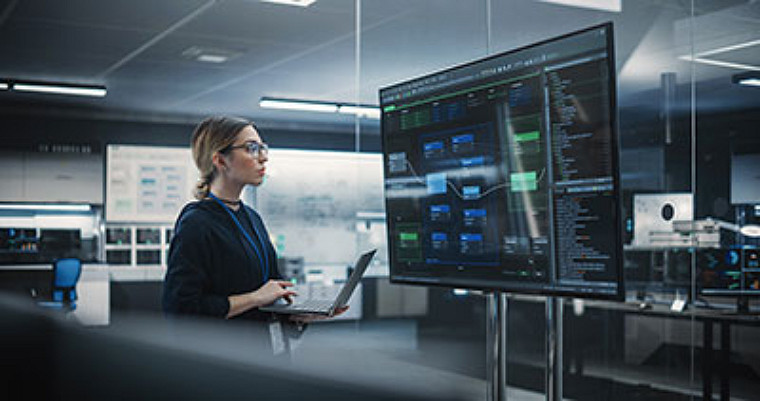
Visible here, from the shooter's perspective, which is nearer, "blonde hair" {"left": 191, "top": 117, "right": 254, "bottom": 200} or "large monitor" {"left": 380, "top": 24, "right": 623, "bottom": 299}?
"large monitor" {"left": 380, "top": 24, "right": 623, "bottom": 299}

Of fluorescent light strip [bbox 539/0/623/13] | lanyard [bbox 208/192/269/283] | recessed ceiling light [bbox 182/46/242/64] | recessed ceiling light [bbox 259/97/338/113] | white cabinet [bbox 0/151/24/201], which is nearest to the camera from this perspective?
lanyard [bbox 208/192/269/283]

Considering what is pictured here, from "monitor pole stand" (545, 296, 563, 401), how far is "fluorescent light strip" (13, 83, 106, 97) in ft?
25.7

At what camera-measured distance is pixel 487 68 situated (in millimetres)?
2271

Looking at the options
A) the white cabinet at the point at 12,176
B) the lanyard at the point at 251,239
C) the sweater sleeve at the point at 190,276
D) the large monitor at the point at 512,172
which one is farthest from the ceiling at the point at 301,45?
the sweater sleeve at the point at 190,276

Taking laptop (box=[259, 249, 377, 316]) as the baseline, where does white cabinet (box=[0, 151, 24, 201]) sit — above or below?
above

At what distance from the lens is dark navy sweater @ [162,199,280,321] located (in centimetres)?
185

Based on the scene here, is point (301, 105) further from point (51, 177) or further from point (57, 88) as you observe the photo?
point (51, 177)

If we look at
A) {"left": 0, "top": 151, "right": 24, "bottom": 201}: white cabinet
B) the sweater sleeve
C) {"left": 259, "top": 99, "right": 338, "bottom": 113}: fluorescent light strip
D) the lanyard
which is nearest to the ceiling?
{"left": 259, "top": 99, "right": 338, "bottom": 113}: fluorescent light strip

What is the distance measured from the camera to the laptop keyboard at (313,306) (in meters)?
1.90

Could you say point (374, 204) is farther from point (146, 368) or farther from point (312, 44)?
point (146, 368)

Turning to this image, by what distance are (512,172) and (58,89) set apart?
312 inches

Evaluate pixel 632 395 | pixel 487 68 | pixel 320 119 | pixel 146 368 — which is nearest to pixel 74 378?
pixel 146 368

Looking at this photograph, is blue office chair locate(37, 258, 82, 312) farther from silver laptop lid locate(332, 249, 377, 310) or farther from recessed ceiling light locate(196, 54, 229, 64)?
silver laptop lid locate(332, 249, 377, 310)

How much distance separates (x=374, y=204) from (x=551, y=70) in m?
2.41
